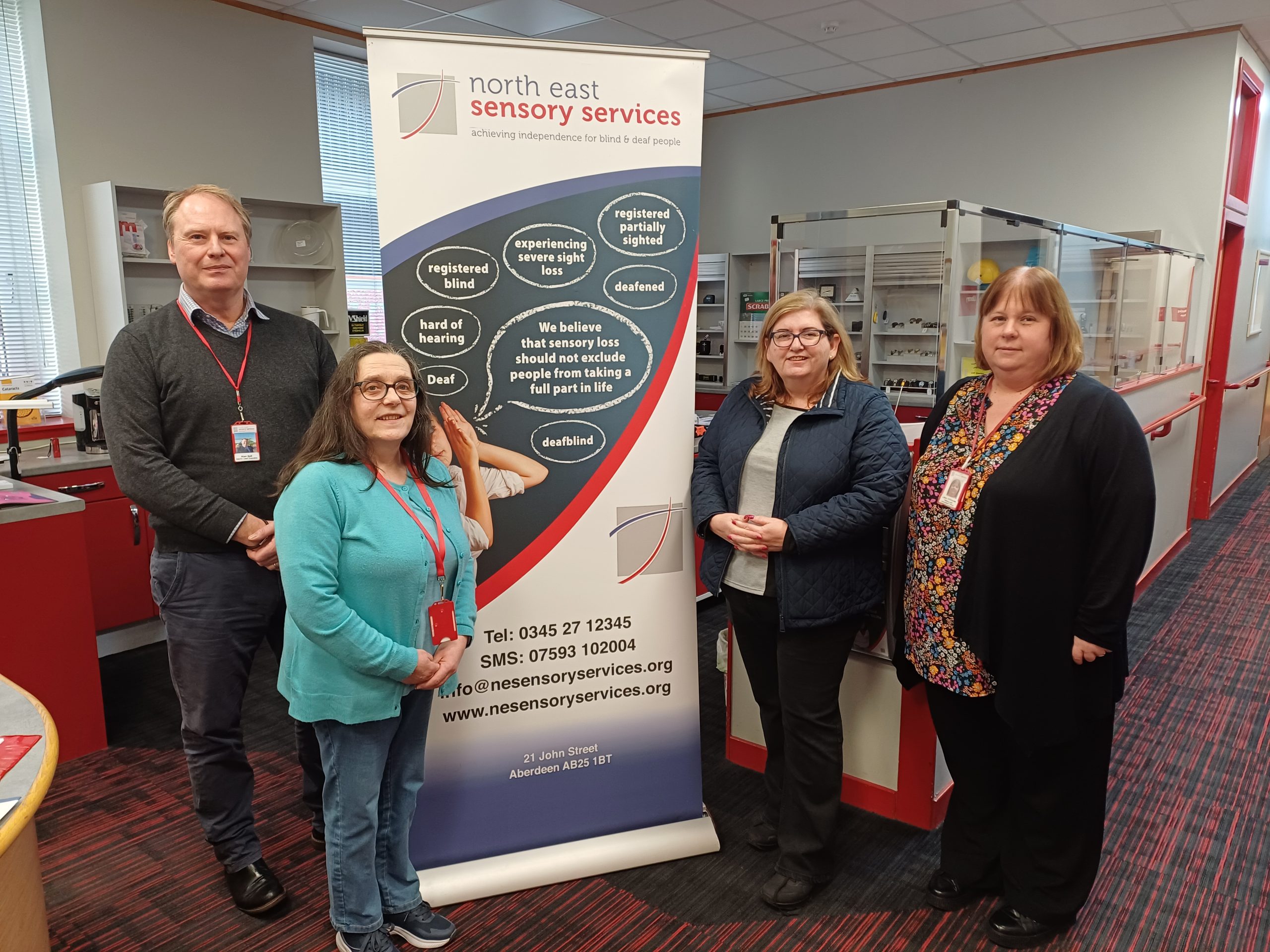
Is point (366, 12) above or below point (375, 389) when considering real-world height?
above

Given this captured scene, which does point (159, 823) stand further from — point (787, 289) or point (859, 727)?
point (787, 289)

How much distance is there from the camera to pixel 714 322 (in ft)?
24.4

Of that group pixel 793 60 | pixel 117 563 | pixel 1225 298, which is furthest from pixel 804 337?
pixel 1225 298

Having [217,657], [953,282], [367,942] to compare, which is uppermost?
[953,282]

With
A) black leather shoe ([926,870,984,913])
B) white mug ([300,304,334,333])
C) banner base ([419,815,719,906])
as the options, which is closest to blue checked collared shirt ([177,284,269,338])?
banner base ([419,815,719,906])

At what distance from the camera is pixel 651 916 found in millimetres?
2121

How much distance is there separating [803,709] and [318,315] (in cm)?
420

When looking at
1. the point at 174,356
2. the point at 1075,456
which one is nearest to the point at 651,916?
the point at 1075,456

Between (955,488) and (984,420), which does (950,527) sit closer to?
(955,488)

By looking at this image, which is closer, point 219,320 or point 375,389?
point 375,389

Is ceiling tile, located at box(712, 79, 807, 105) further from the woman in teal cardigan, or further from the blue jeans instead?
the blue jeans

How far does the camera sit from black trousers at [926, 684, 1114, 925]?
6.26 ft

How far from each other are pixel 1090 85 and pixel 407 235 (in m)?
5.46

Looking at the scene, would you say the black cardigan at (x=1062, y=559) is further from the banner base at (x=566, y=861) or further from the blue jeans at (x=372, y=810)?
the blue jeans at (x=372, y=810)
